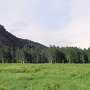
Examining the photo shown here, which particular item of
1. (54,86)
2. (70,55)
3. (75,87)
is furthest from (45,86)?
(70,55)

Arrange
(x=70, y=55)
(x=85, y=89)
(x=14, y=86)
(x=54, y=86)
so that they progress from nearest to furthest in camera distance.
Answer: (x=85, y=89) < (x=54, y=86) < (x=14, y=86) < (x=70, y=55)

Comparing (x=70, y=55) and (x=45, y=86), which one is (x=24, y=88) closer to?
(x=45, y=86)

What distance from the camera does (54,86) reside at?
33.2 m

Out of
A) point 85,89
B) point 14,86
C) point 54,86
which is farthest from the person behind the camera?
point 14,86

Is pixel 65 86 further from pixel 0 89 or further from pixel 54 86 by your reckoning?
pixel 0 89

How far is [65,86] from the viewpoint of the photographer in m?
33.9

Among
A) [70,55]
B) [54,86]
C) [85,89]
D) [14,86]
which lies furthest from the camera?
[70,55]

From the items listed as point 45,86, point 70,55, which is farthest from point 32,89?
point 70,55

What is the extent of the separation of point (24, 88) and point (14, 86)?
195 centimetres

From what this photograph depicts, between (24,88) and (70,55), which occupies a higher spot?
(70,55)

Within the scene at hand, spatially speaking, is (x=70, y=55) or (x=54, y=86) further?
(x=70, y=55)

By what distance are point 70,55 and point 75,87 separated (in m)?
167

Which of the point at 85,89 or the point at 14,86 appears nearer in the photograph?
the point at 85,89

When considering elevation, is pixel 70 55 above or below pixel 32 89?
above
